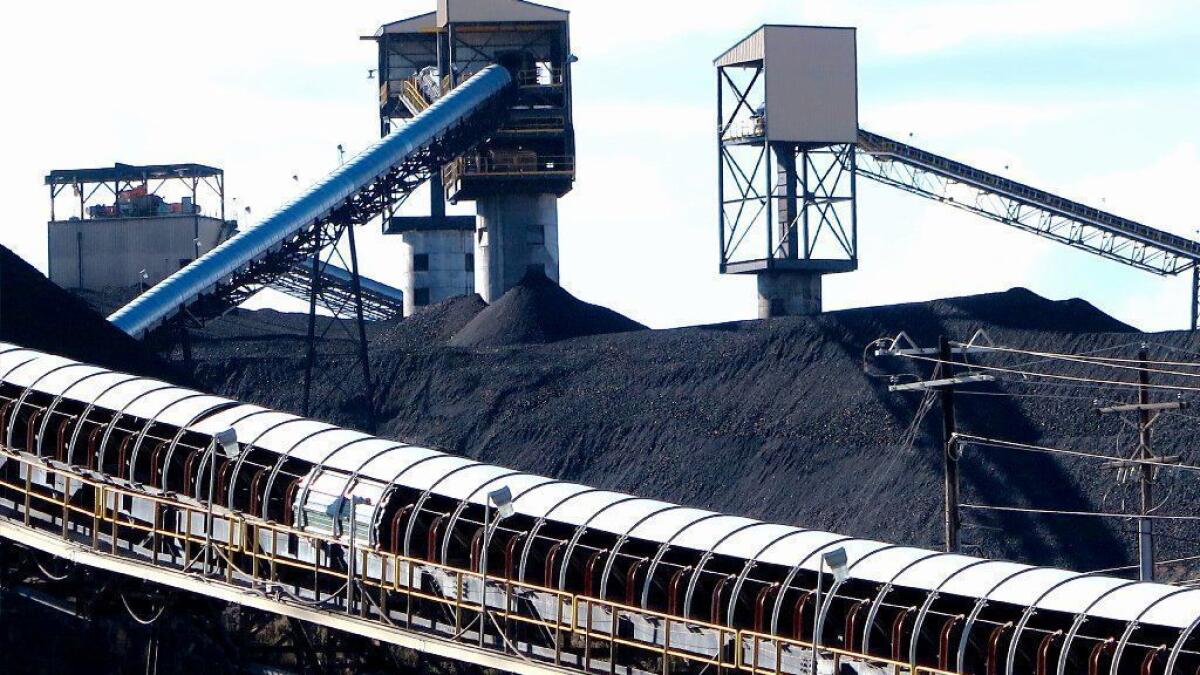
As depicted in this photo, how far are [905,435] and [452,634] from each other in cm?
3086

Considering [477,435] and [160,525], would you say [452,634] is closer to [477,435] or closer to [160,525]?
[160,525]

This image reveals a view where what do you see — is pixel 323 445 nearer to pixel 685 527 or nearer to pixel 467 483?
pixel 467 483

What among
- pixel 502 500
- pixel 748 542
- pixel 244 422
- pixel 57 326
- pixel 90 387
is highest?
pixel 57 326

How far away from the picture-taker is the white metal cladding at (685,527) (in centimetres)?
2541

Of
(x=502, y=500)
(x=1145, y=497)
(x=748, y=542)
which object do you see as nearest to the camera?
(x=748, y=542)

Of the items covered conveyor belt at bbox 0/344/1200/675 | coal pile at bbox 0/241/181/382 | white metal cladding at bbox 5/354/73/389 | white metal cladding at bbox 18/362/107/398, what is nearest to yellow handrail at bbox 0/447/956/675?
covered conveyor belt at bbox 0/344/1200/675

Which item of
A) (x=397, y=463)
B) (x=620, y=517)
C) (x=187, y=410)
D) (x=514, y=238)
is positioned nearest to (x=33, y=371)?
(x=187, y=410)

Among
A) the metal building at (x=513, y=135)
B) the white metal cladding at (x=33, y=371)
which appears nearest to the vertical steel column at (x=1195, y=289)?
the metal building at (x=513, y=135)

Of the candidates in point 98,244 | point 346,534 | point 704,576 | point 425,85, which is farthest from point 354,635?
point 98,244

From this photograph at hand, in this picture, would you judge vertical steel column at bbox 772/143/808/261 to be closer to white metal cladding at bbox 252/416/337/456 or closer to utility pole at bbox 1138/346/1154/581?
utility pole at bbox 1138/346/1154/581

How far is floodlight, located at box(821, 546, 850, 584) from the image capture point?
1041 inches

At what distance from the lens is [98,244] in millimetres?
87875

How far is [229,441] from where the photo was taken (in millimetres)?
31906

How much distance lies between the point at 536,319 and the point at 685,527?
4486 centimetres
